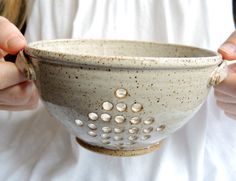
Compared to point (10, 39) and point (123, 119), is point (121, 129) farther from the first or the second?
point (10, 39)

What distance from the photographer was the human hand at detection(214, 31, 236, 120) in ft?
1.41

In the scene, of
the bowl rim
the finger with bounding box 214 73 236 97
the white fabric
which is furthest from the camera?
the white fabric

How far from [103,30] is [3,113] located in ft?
0.68

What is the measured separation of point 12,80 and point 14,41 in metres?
0.05

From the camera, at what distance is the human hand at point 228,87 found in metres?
0.43

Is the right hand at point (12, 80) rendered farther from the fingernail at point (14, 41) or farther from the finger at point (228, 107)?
the finger at point (228, 107)

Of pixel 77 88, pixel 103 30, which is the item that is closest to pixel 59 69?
pixel 77 88

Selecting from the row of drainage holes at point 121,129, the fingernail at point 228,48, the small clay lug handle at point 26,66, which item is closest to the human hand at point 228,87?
the fingernail at point 228,48

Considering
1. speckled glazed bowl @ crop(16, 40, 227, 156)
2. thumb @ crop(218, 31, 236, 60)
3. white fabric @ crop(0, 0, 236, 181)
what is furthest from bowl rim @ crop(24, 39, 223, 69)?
white fabric @ crop(0, 0, 236, 181)

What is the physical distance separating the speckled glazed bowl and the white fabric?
0.47 feet

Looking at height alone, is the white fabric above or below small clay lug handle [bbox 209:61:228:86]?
below

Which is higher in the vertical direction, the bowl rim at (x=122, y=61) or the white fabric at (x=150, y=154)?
the bowl rim at (x=122, y=61)

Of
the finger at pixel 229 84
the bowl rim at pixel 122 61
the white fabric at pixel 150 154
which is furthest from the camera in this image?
the white fabric at pixel 150 154

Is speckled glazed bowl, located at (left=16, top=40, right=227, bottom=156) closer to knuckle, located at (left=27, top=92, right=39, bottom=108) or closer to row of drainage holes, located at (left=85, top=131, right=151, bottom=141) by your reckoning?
row of drainage holes, located at (left=85, top=131, right=151, bottom=141)
